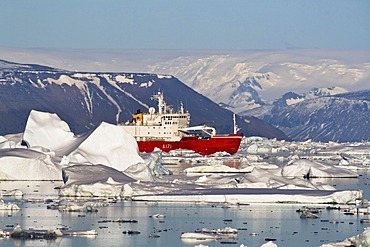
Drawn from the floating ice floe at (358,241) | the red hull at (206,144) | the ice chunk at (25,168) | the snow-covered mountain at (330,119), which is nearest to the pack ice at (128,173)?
the ice chunk at (25,168)

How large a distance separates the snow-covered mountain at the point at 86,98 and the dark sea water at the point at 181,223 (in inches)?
3279

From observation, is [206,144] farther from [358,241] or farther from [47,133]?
[358,241]

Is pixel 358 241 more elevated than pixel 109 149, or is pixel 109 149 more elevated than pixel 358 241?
pixel 109 149

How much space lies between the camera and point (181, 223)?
33.3 meters

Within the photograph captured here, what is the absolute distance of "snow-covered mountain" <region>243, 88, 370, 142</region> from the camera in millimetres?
161500

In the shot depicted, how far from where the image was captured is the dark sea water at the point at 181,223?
2972 centimetres

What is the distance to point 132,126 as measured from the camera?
78438 mm

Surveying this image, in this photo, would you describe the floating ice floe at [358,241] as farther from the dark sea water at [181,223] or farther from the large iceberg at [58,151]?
the large iceberg at [58,151]

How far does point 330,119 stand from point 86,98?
48331 mm

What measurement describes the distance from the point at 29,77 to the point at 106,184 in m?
92.2

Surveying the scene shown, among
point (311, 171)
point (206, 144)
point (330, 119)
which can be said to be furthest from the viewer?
point (330, 119)

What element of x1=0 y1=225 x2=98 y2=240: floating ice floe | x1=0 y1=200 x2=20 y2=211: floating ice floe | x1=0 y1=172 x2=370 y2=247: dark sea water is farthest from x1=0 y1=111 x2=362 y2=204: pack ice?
x1=0 y1=225 x2=98 y2=240: floating ice floe

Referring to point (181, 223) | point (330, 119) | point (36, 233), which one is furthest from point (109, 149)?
point (330, 119)

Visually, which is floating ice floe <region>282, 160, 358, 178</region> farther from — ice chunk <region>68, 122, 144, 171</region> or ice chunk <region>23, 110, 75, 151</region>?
ice chunk <region>23, 110, 75, 151</region>
